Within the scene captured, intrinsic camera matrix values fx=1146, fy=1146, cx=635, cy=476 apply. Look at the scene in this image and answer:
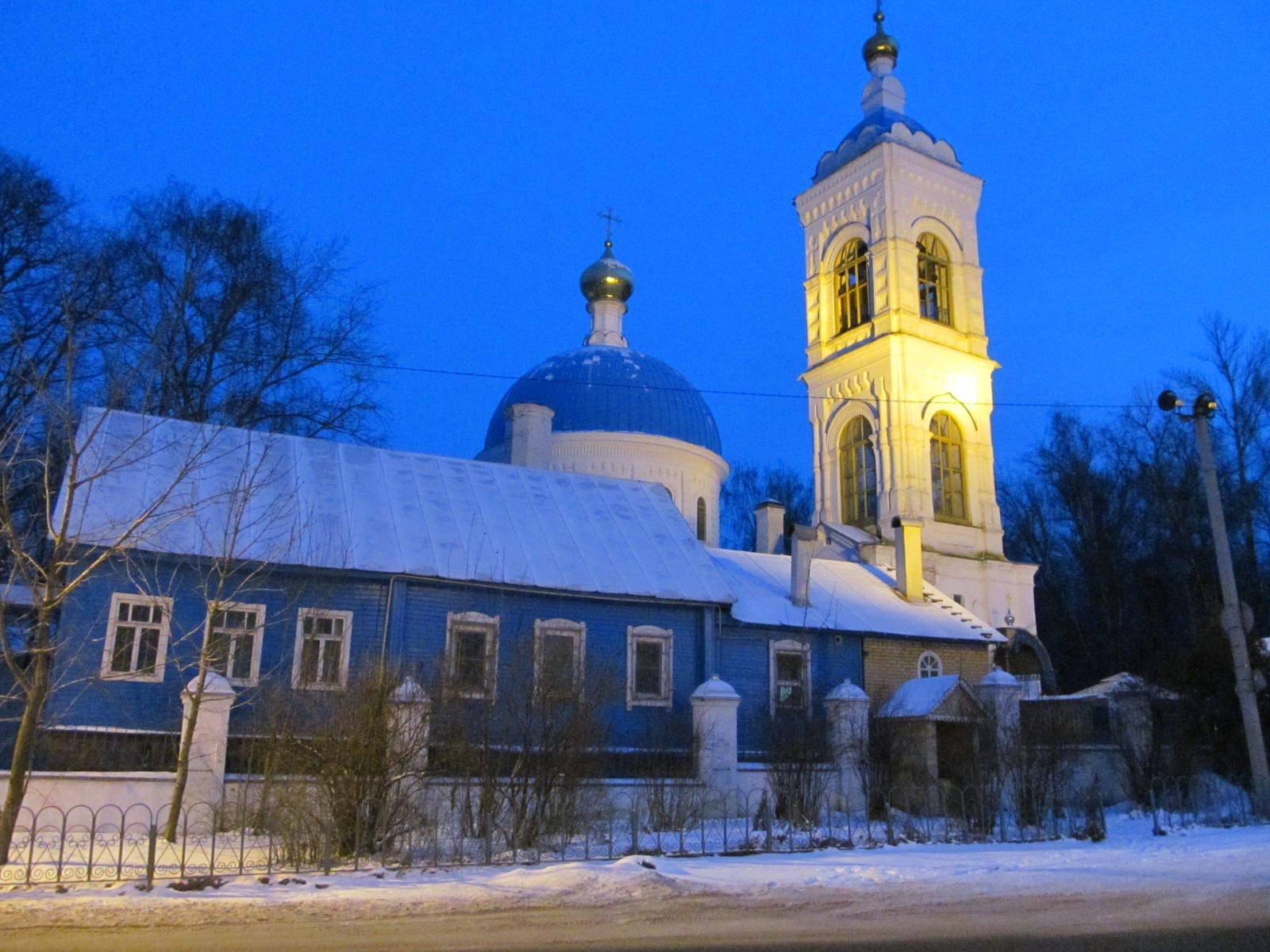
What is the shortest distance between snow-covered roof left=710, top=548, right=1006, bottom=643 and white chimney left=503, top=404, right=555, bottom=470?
492cm

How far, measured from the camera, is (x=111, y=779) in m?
14.2

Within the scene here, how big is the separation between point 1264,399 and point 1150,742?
19734 mm

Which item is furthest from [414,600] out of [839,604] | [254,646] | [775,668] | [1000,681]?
[1000,681]

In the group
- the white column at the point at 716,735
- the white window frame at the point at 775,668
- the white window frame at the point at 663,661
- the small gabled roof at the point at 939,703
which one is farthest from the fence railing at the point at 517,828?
the white window frame at the point at 775,668

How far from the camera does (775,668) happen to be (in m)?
21.1

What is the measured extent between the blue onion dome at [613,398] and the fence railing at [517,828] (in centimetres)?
1719

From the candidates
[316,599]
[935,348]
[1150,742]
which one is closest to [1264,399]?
[935,348]

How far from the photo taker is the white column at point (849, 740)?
57.0ft

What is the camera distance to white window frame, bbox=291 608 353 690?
15750mm

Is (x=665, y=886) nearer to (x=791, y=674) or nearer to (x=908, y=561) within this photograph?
(x=791, y=674)

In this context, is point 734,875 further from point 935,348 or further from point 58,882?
point 935,348

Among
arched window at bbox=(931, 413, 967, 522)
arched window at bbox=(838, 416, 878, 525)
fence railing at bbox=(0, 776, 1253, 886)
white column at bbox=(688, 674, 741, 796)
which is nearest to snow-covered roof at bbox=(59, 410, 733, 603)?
white column at bbox=(688, 674, 741, 796)

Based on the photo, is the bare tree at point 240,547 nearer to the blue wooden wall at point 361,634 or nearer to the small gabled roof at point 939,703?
the blue wooden wall at point 361,634

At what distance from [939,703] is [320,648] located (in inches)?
389
